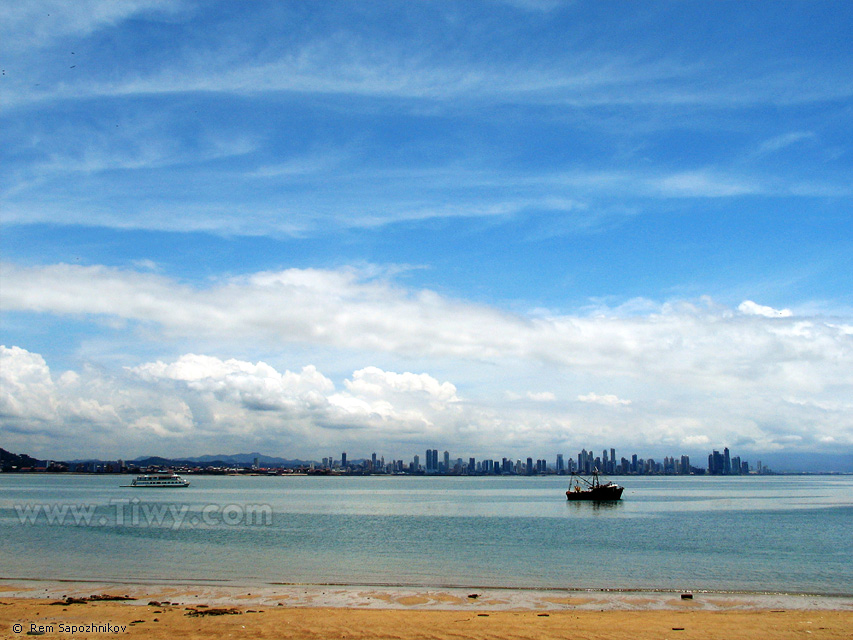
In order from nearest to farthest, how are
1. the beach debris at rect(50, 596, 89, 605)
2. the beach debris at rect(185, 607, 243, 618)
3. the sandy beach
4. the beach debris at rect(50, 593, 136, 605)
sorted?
the sandy beach, the beach debris at rect(185, 607, 243, 618), the beach debris at rect(50, 596, 89, 605), the beach debris at rect(50, 593, 136, 605)

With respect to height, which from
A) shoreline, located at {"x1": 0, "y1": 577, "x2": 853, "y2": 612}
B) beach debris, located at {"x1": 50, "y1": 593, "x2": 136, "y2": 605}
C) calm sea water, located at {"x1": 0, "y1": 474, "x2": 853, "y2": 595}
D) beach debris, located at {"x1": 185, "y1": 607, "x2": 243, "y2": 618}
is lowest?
calm sea water, located at {"x1": 0, "y1": 474, "x2": 853, "y2": 595}

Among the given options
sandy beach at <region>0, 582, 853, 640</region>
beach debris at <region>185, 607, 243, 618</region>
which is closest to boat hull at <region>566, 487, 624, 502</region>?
sandy beach at <region>0, 582, 853, 640</region>

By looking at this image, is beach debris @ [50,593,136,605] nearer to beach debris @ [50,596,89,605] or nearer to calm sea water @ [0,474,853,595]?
beach debris @ [50,596,89,605]

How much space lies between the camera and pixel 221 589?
3669 centimetres

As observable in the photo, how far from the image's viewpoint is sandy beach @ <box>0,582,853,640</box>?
2494 cm

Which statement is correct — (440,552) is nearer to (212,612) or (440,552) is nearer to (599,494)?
(212,612)

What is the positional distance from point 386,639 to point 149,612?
1207 cm

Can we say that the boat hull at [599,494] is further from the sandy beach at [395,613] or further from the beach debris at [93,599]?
the beach debris at [93,599]

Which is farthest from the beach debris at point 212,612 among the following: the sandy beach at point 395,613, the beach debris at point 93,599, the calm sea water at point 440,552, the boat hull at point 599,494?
the boat hull at point 599,494

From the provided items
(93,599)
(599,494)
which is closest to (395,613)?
(93,599)

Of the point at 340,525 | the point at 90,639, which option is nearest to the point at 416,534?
the point at 340,525

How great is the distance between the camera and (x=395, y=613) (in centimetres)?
2970

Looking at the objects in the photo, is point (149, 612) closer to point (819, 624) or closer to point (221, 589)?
point (221, 589)

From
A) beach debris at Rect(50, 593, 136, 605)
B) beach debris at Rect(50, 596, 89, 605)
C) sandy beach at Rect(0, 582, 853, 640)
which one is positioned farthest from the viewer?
beach debris at Rect(50, 593, 136, 605)
